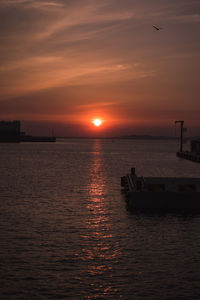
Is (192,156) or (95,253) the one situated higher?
(192,156)

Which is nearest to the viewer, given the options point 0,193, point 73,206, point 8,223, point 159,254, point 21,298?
point 21,298

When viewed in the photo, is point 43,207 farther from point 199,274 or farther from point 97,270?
point 199,274

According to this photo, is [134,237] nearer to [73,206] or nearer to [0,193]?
[73,206]

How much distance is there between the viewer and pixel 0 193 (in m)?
38.7

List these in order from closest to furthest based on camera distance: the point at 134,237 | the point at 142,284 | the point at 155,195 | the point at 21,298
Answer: the point at 21,298 < the point at 142,284 < the point at 134,237 < the point at 155,195

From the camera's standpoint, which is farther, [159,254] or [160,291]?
[159,254]

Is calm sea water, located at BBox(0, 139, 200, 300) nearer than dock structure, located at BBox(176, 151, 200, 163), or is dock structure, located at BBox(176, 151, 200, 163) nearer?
calm sea water, located at BBox(0, 139, 200, 300)

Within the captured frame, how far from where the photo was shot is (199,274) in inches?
593

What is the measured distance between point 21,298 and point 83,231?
962cm

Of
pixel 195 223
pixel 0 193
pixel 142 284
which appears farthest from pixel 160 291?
pixel 0 193

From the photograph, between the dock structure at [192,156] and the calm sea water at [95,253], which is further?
the dock structure at [192,156]

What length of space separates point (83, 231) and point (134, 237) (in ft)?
10.5

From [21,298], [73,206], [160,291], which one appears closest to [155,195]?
[73,206]

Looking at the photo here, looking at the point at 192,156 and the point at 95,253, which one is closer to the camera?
the point at 95,253
